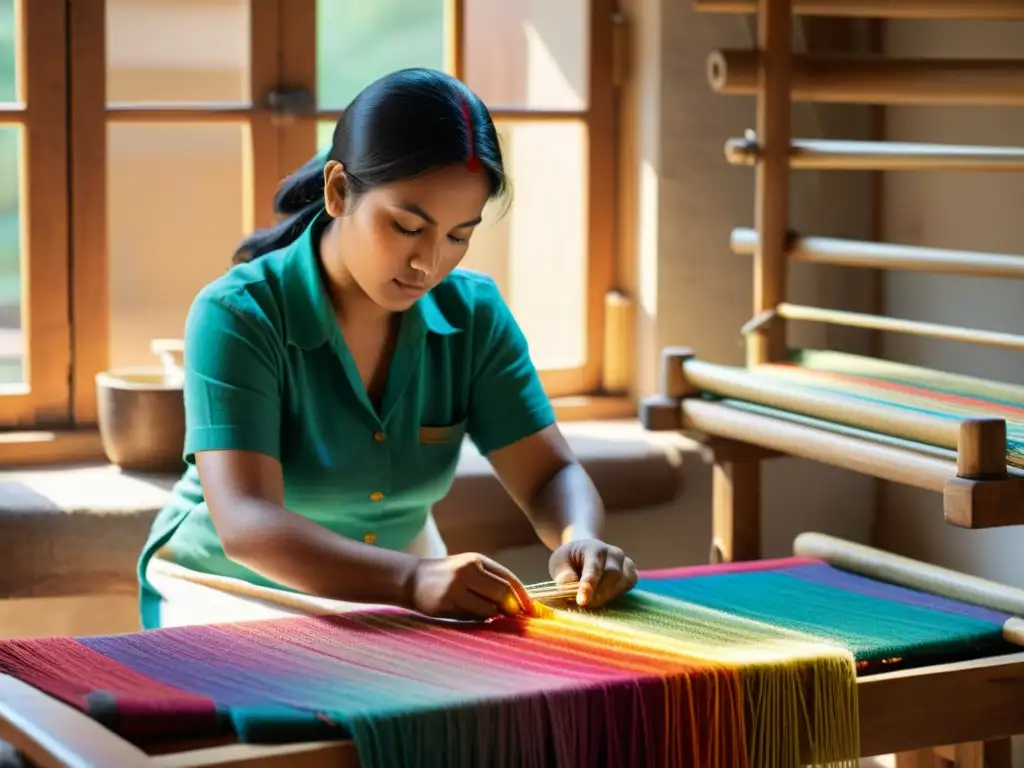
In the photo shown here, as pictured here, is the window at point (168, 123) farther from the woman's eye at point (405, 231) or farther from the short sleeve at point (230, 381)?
the woman's eye at point (405, 231)

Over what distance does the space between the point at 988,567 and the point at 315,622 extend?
1.41 meters

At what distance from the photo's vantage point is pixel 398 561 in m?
1.75

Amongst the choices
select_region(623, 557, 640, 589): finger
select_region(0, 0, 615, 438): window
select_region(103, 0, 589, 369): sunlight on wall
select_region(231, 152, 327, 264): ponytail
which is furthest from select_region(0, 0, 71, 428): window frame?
select_region(623, 557, 640, 589): finger

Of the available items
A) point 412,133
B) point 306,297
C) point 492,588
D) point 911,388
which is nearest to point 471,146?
point 412,133

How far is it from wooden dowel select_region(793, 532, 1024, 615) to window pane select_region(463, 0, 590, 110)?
1018mm

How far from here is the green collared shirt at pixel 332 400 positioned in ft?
6.07

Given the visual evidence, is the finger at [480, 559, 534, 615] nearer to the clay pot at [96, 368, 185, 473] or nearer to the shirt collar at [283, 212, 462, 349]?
the shirt collar at [283, 212, 462, 349]

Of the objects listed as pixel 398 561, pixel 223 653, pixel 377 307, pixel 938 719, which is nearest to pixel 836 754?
pixel 938 719

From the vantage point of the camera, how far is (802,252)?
239 centimetres

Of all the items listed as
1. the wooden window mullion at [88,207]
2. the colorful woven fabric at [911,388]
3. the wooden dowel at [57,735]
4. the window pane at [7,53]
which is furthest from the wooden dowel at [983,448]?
the window pane at [7,53]

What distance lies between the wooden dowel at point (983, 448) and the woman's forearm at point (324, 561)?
0.59 meters

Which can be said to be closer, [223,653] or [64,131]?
[223,653]

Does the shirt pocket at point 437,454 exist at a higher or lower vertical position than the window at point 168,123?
lower

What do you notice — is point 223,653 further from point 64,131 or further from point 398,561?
point 64,131
